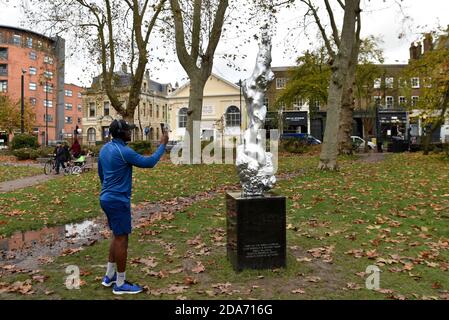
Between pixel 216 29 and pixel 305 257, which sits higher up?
pixel 216 29

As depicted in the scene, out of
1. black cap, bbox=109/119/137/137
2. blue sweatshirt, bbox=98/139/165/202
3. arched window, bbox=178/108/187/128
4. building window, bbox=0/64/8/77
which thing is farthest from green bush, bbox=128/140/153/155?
building window, bbox=0/64/8/77

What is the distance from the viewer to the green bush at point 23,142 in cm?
3297

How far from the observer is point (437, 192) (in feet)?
37.8

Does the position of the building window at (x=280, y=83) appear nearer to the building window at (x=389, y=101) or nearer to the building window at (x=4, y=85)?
the building window at (x=389, y=101)

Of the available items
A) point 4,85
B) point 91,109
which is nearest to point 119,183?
point 91,109

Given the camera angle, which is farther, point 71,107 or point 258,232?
point 71,107

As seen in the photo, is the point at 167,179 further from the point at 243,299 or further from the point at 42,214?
the point at 243,299

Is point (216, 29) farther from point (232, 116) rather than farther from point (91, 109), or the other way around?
point (91, 109)

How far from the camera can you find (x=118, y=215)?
4.64m

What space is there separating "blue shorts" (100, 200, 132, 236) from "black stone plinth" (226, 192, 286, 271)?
141 centimetres

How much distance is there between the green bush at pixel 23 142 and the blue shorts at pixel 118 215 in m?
31.6

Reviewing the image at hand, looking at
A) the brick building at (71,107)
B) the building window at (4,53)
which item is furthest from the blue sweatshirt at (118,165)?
the brick building at (71,107)

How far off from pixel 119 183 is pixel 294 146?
2950 centimetres

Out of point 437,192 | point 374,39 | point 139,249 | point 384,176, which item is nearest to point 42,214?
point 139,249
